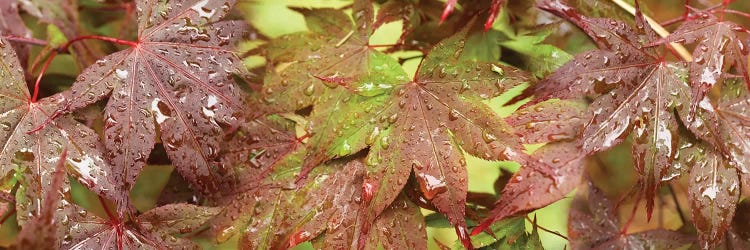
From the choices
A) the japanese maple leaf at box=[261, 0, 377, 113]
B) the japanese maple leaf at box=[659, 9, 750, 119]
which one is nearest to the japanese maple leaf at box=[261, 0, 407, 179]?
the japanese maple leaf at box=[261, 0, 377, 113]

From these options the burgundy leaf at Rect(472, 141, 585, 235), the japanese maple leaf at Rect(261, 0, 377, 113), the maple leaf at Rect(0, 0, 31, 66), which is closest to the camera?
the burgundy leaf at Rect(472, 141, 585, 235)

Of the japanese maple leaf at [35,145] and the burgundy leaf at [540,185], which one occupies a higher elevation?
the burgundy leaf at [540,185]

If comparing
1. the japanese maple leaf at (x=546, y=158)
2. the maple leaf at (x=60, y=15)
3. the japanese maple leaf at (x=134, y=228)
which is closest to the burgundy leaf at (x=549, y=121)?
the japanese maple leaf at (x=546, y=158)

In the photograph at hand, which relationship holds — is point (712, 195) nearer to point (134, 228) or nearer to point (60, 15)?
point (134, 228)

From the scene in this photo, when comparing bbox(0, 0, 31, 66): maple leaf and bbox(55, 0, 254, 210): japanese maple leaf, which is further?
bbox(0, 0, 31, 66): maple leaf

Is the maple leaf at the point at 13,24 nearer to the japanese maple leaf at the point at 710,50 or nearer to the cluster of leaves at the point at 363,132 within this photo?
the cluster of leaves at the point at 363,132

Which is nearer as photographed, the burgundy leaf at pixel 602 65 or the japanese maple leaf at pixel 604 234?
the burgundy leaf at pixel 602 65

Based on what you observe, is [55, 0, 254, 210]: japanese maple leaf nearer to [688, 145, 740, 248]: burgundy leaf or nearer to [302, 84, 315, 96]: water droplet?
[302, 84, 315, 96]: water droplet
